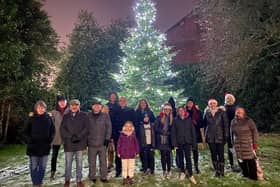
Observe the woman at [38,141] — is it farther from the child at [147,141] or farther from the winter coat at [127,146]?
the child at [147,141]

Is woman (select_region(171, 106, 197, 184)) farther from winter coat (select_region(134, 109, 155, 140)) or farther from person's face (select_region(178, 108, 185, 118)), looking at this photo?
winter coat (select_region(134, 109, 155, 140))

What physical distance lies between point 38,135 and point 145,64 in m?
6.67

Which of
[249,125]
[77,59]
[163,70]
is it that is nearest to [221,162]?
[249,125]

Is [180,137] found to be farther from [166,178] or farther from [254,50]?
[254,50]

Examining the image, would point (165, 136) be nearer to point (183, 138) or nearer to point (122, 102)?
point (183, 138)

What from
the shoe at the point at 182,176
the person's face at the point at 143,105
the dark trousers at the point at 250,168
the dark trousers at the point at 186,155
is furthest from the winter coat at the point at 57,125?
the dark trousers at the point at 250,168

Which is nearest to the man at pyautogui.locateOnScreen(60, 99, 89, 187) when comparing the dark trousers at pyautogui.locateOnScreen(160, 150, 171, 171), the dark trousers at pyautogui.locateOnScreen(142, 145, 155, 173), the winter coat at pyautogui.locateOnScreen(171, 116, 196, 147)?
the dark trousers at pyautogui.locateOnScreen(142, 145, 155, 173)

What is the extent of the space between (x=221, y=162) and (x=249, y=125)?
121 centimetres

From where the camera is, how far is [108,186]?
255 inches

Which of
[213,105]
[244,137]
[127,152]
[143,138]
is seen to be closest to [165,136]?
[143,138]

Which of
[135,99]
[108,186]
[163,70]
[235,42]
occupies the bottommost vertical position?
[108,186]

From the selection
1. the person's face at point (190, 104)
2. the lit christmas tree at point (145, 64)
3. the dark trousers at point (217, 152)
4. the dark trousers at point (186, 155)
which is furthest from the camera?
the lit christmas tree at point (145, 64)

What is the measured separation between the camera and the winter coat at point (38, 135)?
6234 mm

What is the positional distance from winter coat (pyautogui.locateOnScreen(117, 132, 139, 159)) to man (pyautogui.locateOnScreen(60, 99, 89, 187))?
0.91 metres
